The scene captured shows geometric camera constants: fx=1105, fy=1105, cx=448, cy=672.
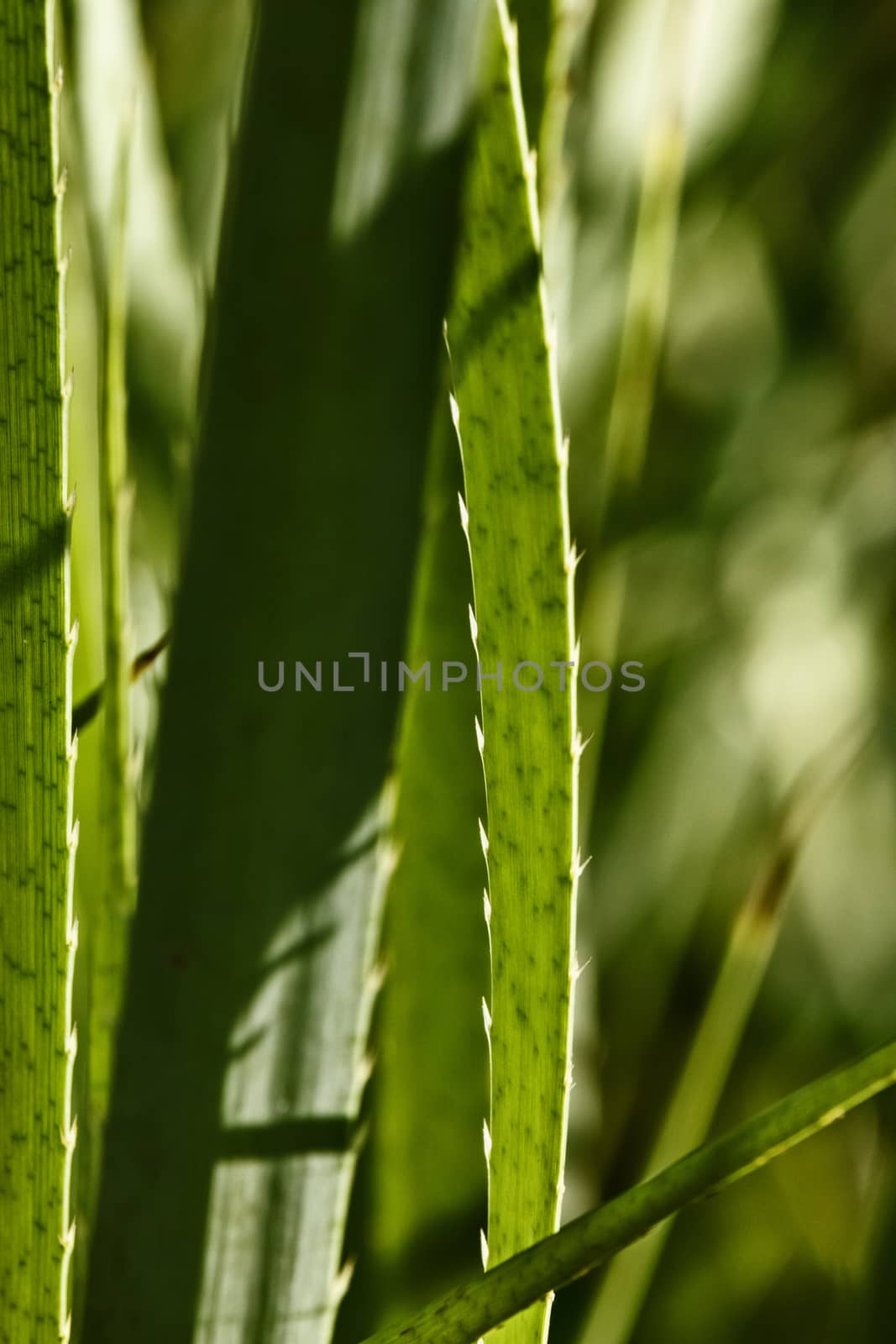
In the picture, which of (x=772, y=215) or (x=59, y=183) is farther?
(x=772, y=215)

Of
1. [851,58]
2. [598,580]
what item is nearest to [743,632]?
[598,580]

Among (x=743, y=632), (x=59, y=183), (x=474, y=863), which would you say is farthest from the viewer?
(x=743, y=632)

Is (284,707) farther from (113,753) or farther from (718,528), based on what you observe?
(718,528)

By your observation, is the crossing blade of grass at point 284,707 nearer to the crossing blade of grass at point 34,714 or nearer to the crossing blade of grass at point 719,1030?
the crossing blade of grass at point 34,714

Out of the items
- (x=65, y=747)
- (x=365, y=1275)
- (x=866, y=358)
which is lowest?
(x=365, y=1275)

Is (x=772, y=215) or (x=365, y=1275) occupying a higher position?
(x=772, y=215)

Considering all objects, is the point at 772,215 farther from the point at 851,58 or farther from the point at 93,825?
the point at 93,825
